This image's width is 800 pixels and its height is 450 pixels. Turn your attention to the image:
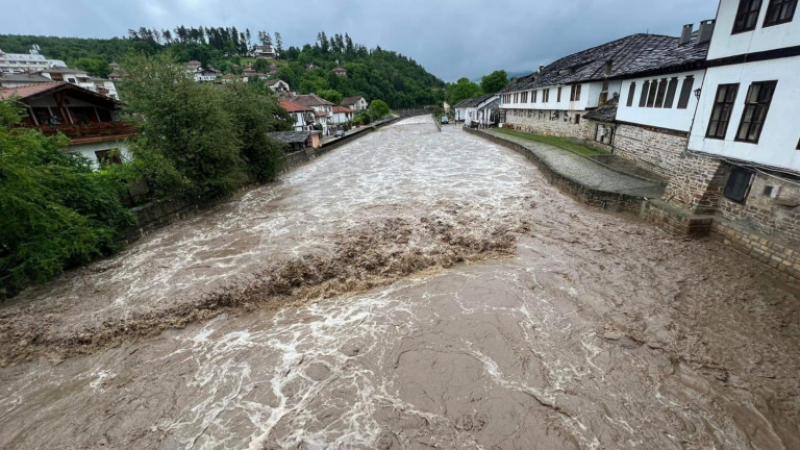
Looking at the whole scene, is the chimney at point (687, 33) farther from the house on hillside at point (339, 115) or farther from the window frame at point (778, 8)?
the house on hillside at point (339, 115)

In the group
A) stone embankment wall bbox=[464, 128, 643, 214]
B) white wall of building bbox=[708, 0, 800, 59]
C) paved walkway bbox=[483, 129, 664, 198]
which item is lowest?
stone embankment wall bbox=[464, 128, 643, 214]

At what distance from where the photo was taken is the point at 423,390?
5.75 m

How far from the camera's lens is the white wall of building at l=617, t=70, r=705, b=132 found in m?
12.8

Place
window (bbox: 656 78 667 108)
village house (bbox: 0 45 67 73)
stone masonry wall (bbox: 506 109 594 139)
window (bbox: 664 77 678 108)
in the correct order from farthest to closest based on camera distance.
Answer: village house (bbox: 0 45 67 73)
stone masonry wall (bbox: 506 109 594 139)
window (bbox: 656 78 667 108)
window (bbox: 664 77 678 108)

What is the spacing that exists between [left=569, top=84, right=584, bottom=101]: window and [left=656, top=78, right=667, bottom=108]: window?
9474 mm

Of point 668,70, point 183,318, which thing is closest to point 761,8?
point 668,70

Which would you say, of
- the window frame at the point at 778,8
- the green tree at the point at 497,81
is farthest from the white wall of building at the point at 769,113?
the green tree at the point at 497,81

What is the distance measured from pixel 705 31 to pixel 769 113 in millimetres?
9153

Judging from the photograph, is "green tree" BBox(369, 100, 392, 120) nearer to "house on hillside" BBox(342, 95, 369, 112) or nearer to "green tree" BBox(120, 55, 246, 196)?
"house on hillside" BBox(342, 95, 369, 112)

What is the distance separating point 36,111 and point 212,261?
15.2 m

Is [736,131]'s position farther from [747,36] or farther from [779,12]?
[779,12]

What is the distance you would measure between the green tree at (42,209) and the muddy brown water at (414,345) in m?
0.80

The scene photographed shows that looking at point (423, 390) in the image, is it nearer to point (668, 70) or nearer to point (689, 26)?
point (668, 70)

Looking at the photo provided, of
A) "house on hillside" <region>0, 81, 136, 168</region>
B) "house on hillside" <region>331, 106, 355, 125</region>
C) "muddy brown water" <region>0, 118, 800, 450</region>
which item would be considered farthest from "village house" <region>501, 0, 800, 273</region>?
"house on hillside" <region>331, 106, 355, 125</region>
